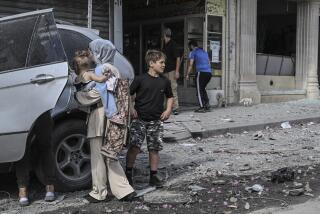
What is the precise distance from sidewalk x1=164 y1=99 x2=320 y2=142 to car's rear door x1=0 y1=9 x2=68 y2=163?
4.35 m

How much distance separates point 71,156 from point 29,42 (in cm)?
139

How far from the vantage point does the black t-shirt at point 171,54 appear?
1266 centimetres

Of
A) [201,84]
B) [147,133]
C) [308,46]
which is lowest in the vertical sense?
[147,133]

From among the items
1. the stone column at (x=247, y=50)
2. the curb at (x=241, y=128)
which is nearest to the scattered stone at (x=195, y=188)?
the curb at (x=241, y=128)

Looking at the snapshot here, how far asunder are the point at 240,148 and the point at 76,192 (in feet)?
12.8

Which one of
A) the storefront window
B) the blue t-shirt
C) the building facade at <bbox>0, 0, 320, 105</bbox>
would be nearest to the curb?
the blue t-shirt

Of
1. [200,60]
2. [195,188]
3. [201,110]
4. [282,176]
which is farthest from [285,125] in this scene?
[195,188]

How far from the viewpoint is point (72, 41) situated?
258 inches

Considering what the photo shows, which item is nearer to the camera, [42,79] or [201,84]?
[42,79]

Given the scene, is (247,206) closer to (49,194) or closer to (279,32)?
(49,194)

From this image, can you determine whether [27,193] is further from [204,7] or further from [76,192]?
[204,7]

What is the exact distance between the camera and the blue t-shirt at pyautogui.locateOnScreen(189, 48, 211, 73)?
44.1ft

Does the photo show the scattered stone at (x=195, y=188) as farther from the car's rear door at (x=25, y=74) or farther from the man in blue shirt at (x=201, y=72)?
the man in blue shirt at (x=201, y=72)

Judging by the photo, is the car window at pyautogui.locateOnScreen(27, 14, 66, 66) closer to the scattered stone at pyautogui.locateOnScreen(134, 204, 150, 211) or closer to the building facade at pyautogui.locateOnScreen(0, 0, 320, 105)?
the scattered stone at pyautogui.locateOnScreen(134, 204, 150, 211)
